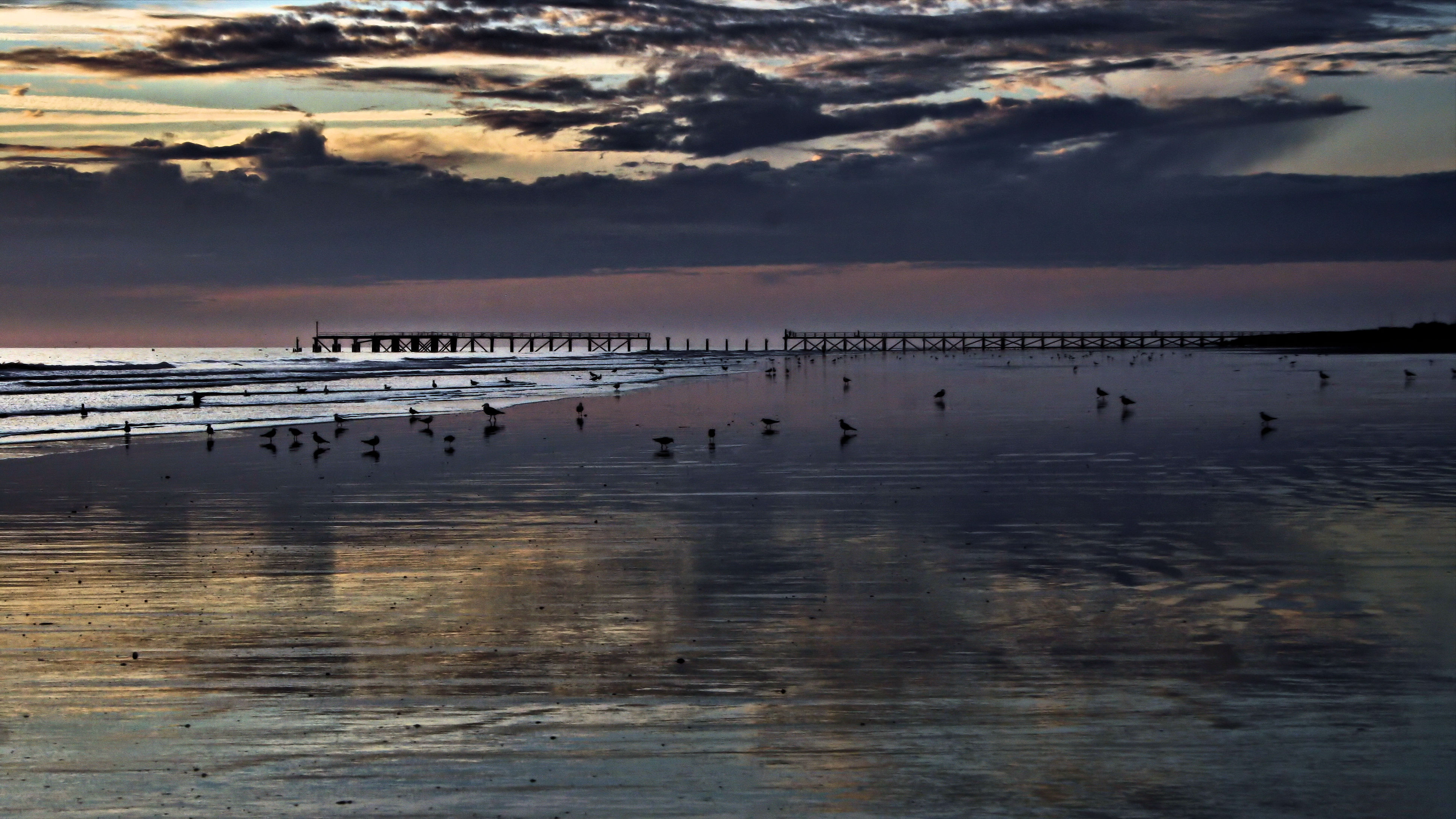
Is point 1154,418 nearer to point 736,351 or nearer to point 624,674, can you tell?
point 624,674

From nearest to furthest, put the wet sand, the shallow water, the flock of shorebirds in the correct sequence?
the wet sand < the flock of shorebirds < the shallow water

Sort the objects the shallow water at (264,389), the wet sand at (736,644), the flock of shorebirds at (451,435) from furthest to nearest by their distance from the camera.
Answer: the shallow water at (264,389) → the flock of shorebirds at (451,435) → the wet sand at (736,644)

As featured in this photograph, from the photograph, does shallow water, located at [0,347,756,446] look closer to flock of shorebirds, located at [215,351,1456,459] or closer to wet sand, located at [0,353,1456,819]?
flock of shorebirds, located at [215,351,1456,459]

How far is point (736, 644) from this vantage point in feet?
29.5

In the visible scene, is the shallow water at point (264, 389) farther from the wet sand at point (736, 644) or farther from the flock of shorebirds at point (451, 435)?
the wet sand at point (736, 644)

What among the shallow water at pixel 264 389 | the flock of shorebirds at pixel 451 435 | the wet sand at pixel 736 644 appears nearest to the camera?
the wet sand at pixel 736 644

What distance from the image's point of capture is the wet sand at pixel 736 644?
6289 mm

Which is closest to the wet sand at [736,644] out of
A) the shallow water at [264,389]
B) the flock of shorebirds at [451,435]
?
the flock of shorebirds at [451,435]

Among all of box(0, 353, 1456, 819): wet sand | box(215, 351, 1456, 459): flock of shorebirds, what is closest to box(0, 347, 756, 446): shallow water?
box(215, 351, 1456, 459): flock of shorebirds

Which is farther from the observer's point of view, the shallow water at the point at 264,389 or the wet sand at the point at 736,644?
the shallow water at the point at 264,389

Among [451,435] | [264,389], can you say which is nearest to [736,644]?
[451,435]

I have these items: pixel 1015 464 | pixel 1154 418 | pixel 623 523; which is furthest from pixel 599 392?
pixel 623 523

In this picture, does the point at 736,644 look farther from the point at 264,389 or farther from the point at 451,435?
the point at 264,389

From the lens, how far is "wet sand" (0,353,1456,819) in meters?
6.29
